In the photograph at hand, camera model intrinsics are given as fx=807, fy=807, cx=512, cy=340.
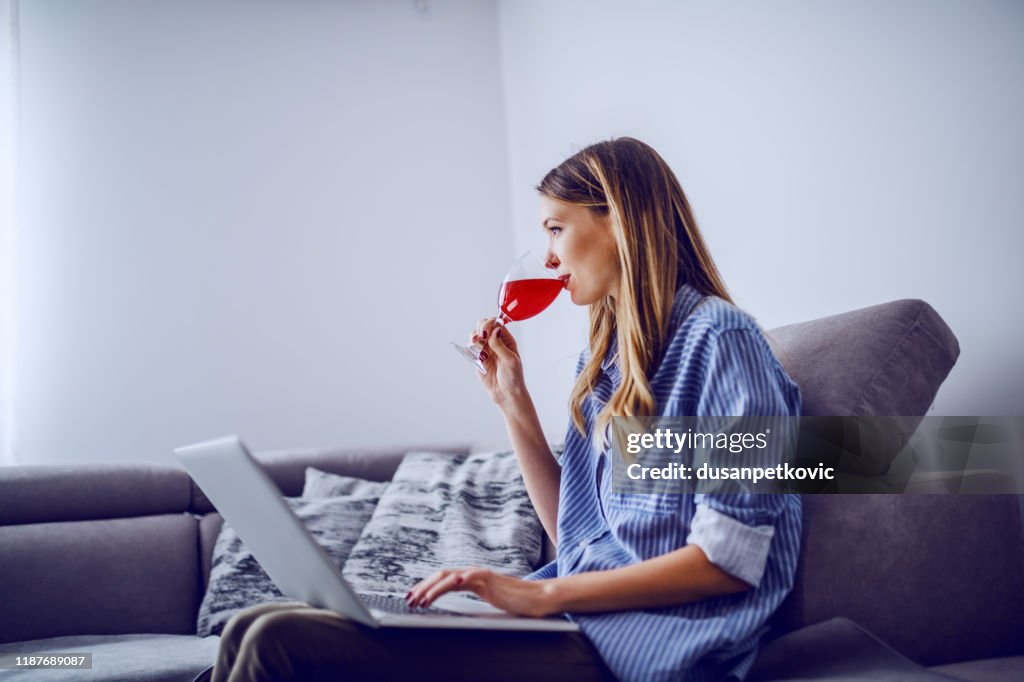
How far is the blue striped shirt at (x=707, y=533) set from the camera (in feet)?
2.92

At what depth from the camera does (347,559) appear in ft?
6.30

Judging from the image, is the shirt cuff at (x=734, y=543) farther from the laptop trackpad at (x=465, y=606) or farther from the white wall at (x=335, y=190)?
the white wall at (x=335, y=190)

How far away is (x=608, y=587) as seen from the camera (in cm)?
91

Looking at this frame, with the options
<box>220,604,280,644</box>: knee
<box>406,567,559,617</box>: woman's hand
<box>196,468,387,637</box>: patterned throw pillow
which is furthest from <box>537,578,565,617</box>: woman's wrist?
<box>196,468,387,637</box>: patterned throw pillow

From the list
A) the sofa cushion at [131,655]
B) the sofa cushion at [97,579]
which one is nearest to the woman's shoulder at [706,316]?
the sofa cushion at [131,655]

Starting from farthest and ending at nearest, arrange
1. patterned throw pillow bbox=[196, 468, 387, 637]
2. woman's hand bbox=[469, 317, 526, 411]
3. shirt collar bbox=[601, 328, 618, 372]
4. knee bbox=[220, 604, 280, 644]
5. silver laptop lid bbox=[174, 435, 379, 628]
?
patterned throw pillow bbox=[196, 468, 387, 637]
woman's hand bbox=[469, 317, 526, 411]
shirt collar bbox=[601, 328, 618, 372]
knee bbox=[220, 604, 280, 644]
silver laptop lid bbox=[174, 435, 379, 628]

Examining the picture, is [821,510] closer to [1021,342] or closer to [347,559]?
[1021,342]

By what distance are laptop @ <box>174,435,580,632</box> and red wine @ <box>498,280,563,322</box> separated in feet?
1.85

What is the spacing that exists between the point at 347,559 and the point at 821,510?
1221 millimetres

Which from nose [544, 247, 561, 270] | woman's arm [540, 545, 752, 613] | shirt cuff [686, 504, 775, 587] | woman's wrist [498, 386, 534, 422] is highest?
nose [544, 247, 561, 270]

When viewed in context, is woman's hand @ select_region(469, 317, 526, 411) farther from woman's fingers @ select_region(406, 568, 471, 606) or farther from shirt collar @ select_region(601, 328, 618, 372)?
woman's fingers @ select_region(406, 568, 471, 606)

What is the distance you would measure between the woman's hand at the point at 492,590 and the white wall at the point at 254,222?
2.13 m

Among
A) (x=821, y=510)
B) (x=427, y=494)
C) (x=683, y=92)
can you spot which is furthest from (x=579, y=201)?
(x=427, y=494)

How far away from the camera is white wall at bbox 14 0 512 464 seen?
2.72 metres
